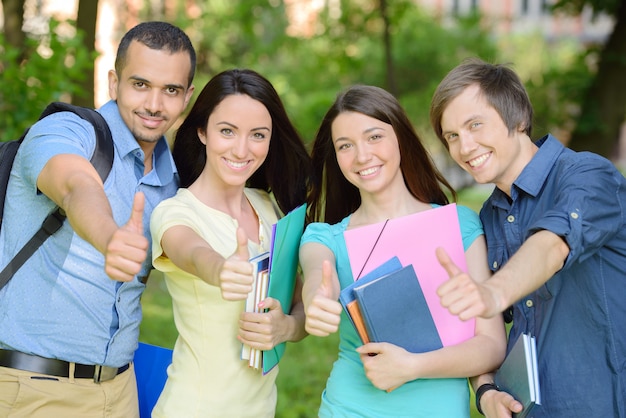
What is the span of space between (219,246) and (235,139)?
38 centimetres

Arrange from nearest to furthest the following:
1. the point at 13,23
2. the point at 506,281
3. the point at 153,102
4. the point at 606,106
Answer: the point at 506,281
the point at 153,102
the point at 13,23
the point at 606,106

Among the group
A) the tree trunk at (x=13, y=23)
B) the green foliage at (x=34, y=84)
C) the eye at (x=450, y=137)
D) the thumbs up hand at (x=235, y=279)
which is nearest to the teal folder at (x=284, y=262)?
the thumbs up hand at (x=235, y=279)

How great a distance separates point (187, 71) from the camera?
105 inches

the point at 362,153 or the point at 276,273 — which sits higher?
the point at 362,153

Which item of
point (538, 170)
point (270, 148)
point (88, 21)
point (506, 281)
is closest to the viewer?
point (506, 281)

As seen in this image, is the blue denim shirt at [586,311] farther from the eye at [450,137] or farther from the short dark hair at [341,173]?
the short dark hair at [341,173]

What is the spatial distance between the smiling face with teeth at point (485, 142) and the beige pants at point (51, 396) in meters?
1.40

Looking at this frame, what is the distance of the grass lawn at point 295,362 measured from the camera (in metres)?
4.96

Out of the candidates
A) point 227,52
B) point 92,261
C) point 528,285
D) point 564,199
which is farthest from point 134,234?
point 227,52

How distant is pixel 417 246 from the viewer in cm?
229

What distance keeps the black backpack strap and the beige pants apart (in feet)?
1.02

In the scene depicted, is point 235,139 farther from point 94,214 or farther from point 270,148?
→ point 94,214

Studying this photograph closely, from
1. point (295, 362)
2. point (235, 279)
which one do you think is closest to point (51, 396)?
point (235, 279)

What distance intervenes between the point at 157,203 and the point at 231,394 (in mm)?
704
